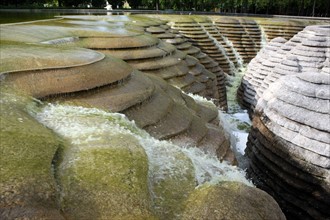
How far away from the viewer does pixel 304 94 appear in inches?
253

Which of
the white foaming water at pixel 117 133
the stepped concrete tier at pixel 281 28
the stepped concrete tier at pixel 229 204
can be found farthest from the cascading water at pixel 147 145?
the stepped concrete tier at pixel 281 28

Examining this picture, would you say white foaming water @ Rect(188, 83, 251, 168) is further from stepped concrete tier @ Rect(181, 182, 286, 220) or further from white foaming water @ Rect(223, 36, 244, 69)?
white foaming water @ Rect(223, 36, 244, 69)

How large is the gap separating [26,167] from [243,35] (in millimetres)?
19621

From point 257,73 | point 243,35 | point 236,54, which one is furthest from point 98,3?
point 257,73

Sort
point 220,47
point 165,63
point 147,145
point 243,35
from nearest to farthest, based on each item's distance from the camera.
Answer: point 147,145 < point 165,63 < point 220,47 < point 243,35

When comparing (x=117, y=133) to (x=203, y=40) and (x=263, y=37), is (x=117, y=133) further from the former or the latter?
(x=263, y=37)

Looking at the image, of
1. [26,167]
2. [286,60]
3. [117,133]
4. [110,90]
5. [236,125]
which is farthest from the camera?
[286,60]

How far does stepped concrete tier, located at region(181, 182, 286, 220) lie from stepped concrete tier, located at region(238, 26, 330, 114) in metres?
7.83

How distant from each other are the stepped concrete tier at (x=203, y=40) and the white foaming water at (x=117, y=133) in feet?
43.8

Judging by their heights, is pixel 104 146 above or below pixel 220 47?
above

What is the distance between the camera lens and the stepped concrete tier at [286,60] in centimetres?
1060

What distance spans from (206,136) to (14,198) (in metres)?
3.99

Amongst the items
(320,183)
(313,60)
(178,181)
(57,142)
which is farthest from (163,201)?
(313,60)

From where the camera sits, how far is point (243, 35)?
21.1 m
